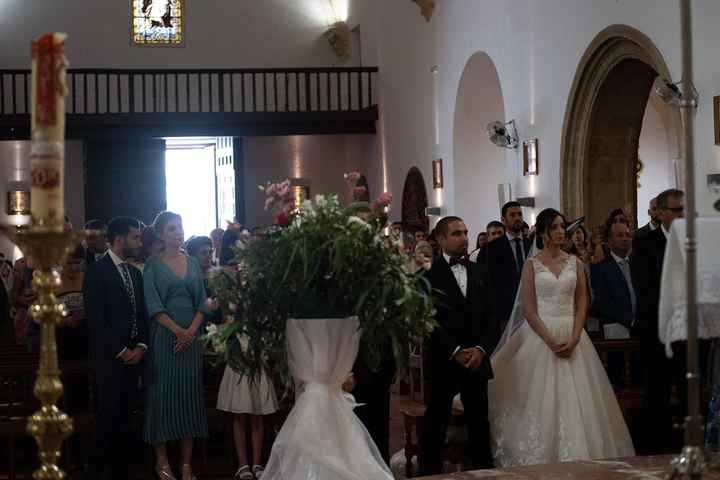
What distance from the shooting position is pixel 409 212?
57.1ft

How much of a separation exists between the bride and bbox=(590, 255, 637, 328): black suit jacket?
3.23 ft

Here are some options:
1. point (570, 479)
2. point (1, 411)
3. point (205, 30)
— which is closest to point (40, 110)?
point (570, 479)

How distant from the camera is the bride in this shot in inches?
259

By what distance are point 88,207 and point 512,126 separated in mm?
8776

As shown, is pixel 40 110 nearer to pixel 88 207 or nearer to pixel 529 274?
pixel 529 274

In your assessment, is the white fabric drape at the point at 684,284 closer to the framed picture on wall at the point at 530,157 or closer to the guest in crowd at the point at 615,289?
the guest in crowd at the point at 615,289

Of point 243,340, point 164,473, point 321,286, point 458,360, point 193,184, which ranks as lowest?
point 164,473

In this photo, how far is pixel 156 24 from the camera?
66.6 feet

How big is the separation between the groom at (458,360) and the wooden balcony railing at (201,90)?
433 inches

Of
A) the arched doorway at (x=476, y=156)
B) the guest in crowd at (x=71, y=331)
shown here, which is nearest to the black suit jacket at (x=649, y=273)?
the guest in crowd at (x=71, y=331)

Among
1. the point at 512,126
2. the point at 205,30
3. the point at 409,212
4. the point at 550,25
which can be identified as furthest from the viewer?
the point at 205,30

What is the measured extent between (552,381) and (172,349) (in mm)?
2238

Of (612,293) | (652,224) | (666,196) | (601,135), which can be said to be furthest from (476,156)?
(666,196)

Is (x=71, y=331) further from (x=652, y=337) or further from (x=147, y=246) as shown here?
(x=652, y=337)
